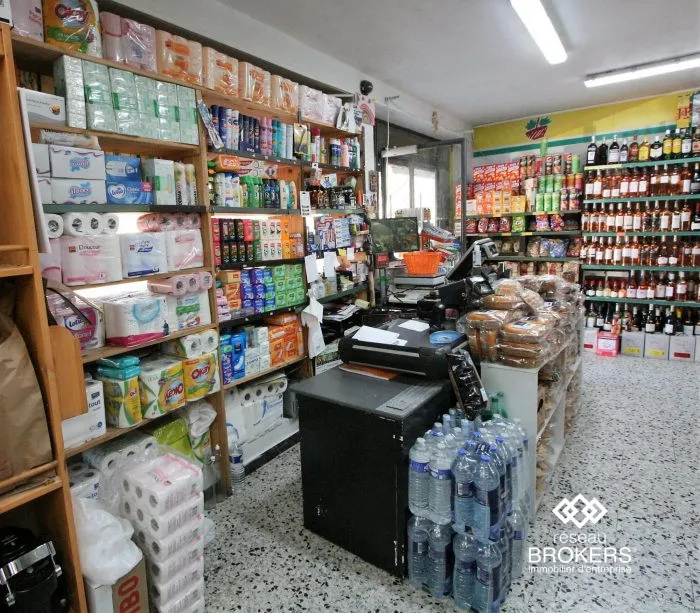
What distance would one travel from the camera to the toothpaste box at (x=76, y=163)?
2018 mm

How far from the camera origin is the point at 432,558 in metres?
2.01

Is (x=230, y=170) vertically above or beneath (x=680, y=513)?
above

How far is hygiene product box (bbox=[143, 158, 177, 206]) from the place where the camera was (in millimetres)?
2449

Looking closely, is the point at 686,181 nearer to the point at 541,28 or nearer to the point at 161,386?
the point at 541,28

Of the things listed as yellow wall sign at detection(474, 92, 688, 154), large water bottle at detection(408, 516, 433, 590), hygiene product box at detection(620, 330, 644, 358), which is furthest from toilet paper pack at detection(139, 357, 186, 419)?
yellow wall sign at detection(474, 92, 688, 154)

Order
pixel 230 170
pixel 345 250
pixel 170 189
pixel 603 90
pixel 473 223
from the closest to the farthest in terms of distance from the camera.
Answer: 1. pixel 170 189
2. pixel 230 170
3. pixel 345 250
4. pixel 603 90
5. pixel 473 223

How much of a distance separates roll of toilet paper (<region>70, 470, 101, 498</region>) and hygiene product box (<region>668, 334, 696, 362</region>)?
232 inches

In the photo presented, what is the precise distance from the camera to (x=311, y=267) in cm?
355

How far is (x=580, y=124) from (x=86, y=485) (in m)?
7.01

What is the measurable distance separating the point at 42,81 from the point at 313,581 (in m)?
2.70

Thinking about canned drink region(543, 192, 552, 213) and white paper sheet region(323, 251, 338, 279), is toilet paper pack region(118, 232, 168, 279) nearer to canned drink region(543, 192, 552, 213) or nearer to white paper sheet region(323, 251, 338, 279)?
white paper sheet region(323, 251, 338, 279)

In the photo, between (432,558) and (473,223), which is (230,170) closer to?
(432,558)

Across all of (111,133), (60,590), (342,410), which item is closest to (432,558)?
(342,410)

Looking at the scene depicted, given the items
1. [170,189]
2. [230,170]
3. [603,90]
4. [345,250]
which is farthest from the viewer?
[603,90]
